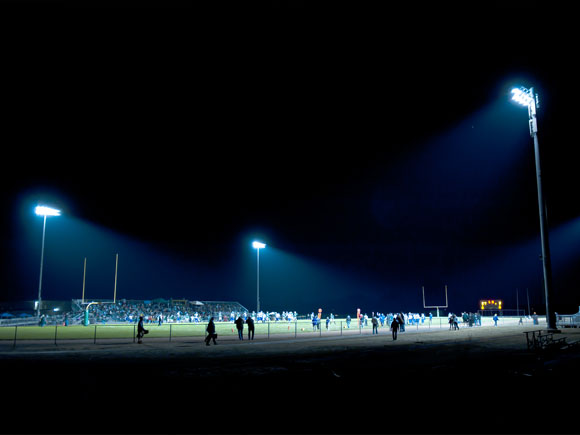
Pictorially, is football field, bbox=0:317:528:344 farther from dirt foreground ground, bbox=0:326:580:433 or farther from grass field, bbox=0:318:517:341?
dirt foreground ground, bbox=0:326:580:433

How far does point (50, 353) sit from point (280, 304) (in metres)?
80.6

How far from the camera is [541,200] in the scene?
952 inches

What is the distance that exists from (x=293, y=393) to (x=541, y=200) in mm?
21672

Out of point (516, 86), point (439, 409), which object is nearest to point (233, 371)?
point (439, 409)

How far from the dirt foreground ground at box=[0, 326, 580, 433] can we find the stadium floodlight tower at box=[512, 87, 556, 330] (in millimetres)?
8261

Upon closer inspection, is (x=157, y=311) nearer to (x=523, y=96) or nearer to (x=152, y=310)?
(x=152, y=310)

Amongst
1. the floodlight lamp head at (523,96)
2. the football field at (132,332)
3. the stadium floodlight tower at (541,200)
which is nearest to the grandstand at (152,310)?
the football field at (132,332)

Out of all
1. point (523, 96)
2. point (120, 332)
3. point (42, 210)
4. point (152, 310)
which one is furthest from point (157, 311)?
point (523, 96)

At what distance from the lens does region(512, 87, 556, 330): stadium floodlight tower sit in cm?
2338

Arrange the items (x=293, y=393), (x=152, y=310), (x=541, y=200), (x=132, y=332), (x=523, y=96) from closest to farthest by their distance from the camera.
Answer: (x=293, y=393)
(x=541, y=200)
(x=523, y=96)
(x=132, y=332)
(x=152, y=310)

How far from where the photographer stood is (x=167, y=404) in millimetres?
8273

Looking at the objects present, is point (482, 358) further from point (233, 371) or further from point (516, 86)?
point (516, 86)


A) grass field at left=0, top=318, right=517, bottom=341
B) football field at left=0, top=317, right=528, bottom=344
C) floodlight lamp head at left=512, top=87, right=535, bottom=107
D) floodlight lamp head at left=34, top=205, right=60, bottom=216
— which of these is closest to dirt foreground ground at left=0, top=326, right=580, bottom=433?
football field at left=0, top=317, right=528, bottom=344

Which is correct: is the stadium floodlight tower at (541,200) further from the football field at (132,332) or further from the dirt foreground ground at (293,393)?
the football field at (132,332)
